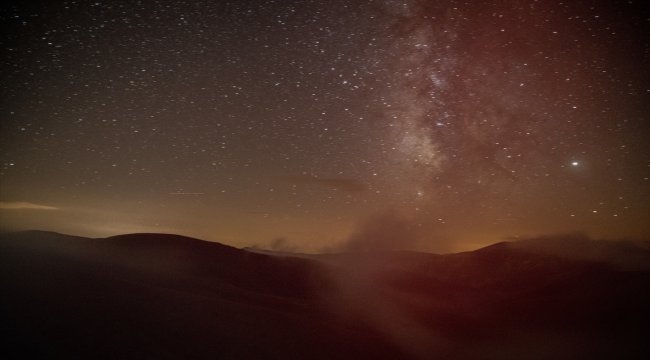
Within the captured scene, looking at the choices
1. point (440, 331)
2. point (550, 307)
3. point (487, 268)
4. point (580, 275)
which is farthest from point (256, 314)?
point (487, 268)

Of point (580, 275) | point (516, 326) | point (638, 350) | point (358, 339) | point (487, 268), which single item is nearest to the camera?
point (358, 339)

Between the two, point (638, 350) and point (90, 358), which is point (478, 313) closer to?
point (638, 350)

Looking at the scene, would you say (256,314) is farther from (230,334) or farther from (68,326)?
(68,326)

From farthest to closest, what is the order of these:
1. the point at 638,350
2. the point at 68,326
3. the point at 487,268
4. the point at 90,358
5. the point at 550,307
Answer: the point at 487,268 → the point at 550,307 → the point at 638,350 → the point at 68,326 → the point at 90,358

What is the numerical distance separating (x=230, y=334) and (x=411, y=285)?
32756mm

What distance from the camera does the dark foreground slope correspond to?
9.95 metres

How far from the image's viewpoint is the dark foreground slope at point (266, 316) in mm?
9953

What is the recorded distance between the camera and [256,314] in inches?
570

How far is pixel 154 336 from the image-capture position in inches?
404

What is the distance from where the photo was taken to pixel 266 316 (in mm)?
14453

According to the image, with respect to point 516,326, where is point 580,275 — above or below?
above

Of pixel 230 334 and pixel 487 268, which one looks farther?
pixel 487 268

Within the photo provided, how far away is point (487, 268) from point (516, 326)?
3832 centimetres

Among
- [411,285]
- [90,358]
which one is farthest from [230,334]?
[411,285]
